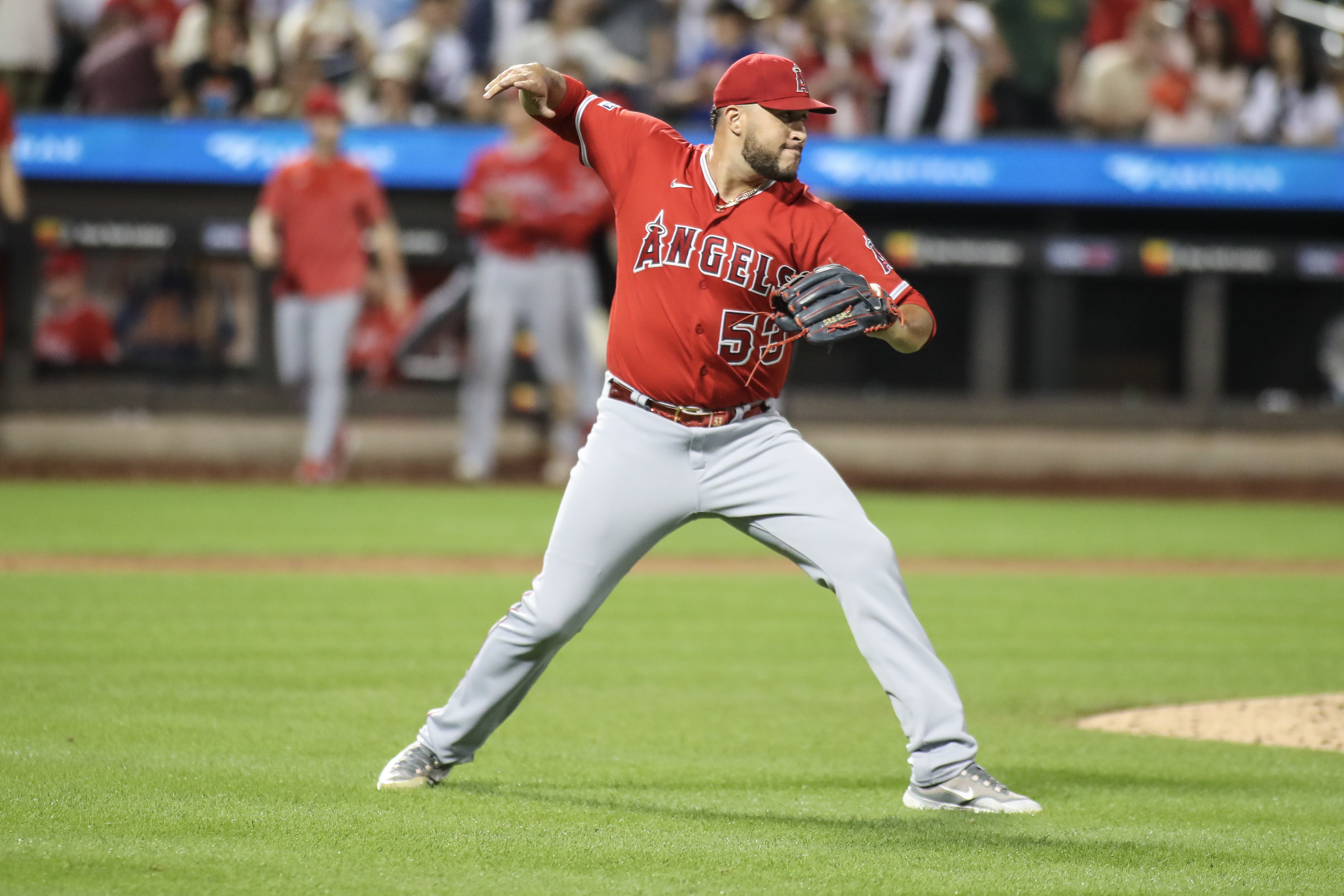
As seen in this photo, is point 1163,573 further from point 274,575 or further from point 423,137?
point 423,137

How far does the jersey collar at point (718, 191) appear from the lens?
181 inches

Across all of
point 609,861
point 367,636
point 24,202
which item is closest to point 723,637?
point 367,636

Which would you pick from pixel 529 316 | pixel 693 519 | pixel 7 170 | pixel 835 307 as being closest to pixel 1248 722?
pixel 693 519

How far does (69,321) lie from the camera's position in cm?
1453

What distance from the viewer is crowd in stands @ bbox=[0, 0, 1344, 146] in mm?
14586

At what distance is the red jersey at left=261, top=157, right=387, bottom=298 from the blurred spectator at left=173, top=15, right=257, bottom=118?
230 centimetres

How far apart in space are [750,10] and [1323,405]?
5.99 metres

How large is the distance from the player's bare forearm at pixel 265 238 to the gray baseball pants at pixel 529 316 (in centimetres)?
157

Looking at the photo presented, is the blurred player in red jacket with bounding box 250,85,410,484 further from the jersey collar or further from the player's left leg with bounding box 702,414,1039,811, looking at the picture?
the player's left leg with bounding box 702,414,1039,811

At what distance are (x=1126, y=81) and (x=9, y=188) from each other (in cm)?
884

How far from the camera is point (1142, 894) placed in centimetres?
374

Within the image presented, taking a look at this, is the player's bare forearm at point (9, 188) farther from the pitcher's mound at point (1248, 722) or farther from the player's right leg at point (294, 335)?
the pitcher's mound at point (1248, 722)

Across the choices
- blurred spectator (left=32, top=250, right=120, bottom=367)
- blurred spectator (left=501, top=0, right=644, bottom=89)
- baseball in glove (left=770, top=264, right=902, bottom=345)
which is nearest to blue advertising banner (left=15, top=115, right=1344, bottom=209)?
blurred spectator (left=32, top=250, right=120, bottom=367)

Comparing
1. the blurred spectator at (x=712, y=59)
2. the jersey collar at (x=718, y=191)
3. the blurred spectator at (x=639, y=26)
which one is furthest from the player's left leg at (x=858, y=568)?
the blurred spectator at (x=639, y=26)
